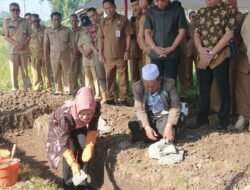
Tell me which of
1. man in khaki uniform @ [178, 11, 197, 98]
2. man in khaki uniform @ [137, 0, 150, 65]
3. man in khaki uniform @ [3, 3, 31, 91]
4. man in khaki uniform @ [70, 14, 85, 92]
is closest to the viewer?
man in khaki uniform @ [137, 0, 150, 65]

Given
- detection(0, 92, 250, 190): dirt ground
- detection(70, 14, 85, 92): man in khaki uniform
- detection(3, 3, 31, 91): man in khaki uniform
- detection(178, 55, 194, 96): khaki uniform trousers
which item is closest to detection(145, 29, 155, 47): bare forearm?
detection(0, 92, 250, 190): dirt ground

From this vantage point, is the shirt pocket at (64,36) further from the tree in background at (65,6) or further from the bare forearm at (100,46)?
the tree in background at (65,6)

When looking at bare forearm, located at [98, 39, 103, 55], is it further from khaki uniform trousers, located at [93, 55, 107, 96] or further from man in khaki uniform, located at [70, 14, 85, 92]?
man in khaki uniform, located at [70, 14, 85, 92]

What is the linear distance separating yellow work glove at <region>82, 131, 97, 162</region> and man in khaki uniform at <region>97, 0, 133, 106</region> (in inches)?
106

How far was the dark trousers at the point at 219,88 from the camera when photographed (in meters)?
5.37

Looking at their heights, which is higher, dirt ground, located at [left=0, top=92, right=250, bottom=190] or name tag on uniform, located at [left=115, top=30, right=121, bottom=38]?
name tag on uniform, located at [left=115, top=30, right=121, bottom=38]

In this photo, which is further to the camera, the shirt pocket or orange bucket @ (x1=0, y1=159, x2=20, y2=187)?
the shirt pocket

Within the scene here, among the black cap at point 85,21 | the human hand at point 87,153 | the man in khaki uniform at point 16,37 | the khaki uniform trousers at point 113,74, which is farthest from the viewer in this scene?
the man in khaki uniform at point 16,37

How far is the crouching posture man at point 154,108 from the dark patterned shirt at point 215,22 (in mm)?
813

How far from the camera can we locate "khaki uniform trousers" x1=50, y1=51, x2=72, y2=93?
8664 millimetres

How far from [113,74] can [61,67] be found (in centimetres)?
176

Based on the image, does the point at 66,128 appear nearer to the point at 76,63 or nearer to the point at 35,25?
the point at 76,63

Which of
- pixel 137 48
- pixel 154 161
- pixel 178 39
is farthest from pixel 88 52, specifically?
pixel 154 161

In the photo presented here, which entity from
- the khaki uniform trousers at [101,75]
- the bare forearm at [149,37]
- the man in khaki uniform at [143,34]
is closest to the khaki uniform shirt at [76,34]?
the khaki uniform trousers at [101,75]
